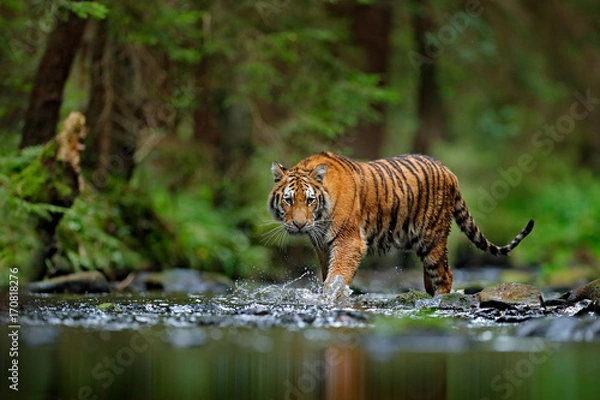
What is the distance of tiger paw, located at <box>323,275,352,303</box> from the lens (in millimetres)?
9039

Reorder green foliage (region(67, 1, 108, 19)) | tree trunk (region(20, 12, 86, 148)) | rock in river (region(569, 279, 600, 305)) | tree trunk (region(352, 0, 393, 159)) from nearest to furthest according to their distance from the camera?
rock in river (region(569, 279, 600, 305)), green foliage (region(67, 1, 108, 19)), tree trunk (region(20, 12, 86, 148)), tree trunk (region(352, 0, 393, 159))

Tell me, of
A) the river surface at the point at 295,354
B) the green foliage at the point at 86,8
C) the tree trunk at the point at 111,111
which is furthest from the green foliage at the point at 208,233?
the river surface at the point at 295,354

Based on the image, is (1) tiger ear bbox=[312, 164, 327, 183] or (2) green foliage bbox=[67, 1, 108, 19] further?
(2) green foliage bbox=[67, 1, 108, 19]

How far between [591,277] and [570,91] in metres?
10.2

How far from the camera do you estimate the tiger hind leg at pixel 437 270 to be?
9.98 metres

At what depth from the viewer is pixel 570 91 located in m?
23.6

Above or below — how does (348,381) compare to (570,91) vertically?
below

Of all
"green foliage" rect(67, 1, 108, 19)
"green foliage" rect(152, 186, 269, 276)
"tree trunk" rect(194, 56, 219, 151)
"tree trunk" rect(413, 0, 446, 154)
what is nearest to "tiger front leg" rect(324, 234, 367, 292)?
"green foliage" rect(67, 1, 108, 19)

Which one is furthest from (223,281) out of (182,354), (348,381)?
(348,381)

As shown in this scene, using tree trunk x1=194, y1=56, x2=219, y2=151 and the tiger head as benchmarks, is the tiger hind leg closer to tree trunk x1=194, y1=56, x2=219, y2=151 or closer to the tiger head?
the tiger head

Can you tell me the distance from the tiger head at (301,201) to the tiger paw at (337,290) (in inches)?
19.0

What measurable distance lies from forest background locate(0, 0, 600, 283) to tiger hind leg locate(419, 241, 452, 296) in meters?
3.94

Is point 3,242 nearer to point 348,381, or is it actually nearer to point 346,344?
point 346,344

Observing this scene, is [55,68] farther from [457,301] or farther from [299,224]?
[457,301]
